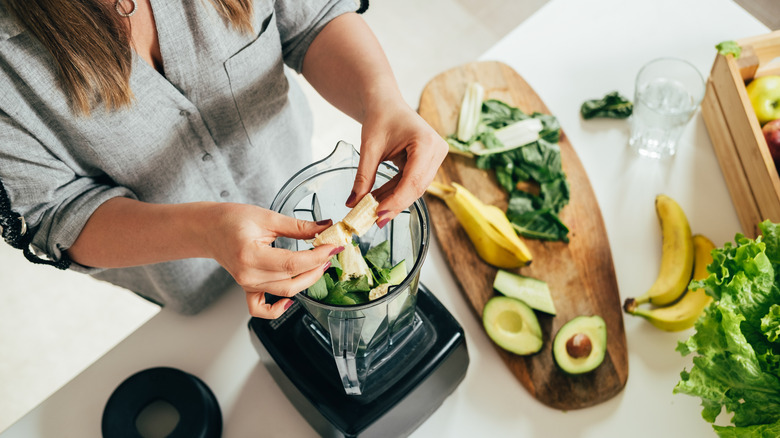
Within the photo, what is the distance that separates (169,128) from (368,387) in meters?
0.54

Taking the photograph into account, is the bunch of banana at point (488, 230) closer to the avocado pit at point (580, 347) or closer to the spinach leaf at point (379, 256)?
the avocado pit at point (580, 347)

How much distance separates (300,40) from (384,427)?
27.7 inches

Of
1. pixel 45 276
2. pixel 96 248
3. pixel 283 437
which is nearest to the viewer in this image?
pixel 96 248

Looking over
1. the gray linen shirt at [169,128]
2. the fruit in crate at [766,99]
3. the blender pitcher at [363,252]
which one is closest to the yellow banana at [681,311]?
the fruit in crate at [766,99]

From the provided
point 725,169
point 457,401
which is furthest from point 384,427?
point 725,169

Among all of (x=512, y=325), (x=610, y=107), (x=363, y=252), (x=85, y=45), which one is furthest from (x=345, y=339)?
(x=610, y=107)

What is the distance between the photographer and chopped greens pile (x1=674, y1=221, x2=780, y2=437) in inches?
33.7

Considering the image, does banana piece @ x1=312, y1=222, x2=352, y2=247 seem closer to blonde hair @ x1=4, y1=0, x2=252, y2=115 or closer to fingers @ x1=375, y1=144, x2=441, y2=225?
fingers @ x1=375, y1=144, x2=441, y2=225

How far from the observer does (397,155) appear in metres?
0.86

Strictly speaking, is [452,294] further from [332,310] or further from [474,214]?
[332,310]

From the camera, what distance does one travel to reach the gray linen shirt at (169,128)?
31.9 inches

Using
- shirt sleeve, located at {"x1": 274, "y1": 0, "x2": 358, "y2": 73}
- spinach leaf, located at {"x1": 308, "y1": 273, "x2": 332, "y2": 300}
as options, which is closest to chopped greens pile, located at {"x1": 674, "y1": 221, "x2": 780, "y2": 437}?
spinach leaf, located at {"x1": 308, "y1": 273, "x2": 332, "y2": 300}

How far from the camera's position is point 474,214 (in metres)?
1.20

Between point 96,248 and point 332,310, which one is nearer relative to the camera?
point 332,310
